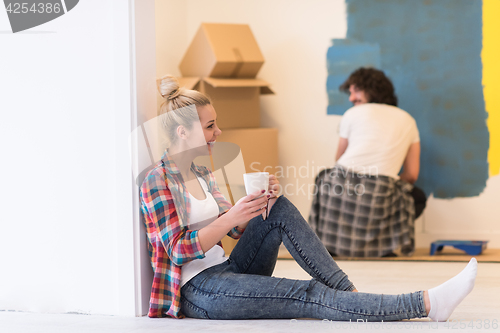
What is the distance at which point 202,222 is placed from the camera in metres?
1.28

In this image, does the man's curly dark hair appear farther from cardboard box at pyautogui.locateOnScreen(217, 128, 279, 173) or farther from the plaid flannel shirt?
the plaid flannel shirt

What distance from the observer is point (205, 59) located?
9.10ft

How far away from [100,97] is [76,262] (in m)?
0.45

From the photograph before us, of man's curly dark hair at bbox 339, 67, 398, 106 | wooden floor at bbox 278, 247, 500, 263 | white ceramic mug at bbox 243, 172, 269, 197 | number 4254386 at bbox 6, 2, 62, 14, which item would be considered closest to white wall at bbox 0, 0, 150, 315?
number 4254386 at bbox 6, 2, 62, 14

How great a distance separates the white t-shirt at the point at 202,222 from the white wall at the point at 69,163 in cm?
16

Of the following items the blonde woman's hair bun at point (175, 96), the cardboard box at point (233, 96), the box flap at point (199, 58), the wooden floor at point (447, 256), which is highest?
the box flap at point (199, 58)

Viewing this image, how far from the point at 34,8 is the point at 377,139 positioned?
1.74 meters

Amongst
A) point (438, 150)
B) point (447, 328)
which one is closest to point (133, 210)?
point (447, 328)

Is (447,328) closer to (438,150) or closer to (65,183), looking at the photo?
(65,183)

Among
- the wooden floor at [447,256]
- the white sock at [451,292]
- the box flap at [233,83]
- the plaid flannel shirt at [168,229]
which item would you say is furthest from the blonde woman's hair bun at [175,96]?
the wooden floor at [447,256]

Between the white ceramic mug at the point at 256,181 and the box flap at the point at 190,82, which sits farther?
the box flap at the point at 190,82

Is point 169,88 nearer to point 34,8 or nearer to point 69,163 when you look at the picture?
point 69,163

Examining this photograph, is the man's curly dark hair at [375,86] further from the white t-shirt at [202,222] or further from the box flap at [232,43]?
the white t-shirt at [202,222]

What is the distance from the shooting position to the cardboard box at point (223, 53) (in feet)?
8.92
